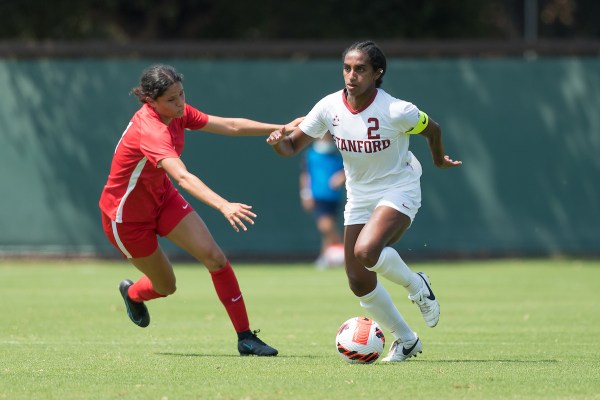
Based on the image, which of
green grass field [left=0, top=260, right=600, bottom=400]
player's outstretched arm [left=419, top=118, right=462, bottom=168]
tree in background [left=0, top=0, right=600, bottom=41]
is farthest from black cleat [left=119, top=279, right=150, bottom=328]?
tree in background [left=0, top=0, right=600, bottom=41]

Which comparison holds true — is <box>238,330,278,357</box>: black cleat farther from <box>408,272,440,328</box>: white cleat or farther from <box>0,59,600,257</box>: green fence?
<box>0,59,600,257</box>: green fence

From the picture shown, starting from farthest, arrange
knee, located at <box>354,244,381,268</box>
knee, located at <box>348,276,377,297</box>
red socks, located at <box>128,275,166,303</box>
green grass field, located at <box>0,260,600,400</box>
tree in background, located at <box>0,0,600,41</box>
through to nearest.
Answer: tree in background, located at <box>0,0,600,41</box> < red socks, located at <box>128,275,166,303</box> < knee, located at <box>348,276,377,297</box> < knee, located at <box>354,244,381,268</box> < green grass field, located at <box>0,260,600,400</box>

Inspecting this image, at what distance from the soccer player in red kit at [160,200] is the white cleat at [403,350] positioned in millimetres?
936

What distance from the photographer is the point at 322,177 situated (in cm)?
2005

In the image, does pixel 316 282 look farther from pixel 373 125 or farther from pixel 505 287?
pixel 373 125

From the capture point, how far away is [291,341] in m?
10.8

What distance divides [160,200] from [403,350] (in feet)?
7.55

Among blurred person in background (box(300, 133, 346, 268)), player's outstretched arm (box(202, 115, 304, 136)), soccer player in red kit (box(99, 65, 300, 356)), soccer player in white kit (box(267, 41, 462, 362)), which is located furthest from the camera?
blurred person in background (box(300, 133, 346, 268))

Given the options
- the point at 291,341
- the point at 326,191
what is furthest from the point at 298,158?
the point at 291,341

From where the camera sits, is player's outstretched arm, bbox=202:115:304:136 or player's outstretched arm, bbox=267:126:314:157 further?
player's outstretched arm, bbox=202:115:304:136

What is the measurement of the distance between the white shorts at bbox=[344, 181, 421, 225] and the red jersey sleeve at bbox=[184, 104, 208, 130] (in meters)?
1.49

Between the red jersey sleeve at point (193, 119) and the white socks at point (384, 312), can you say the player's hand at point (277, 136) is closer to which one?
the red jersey sleeve at point (193, 119)

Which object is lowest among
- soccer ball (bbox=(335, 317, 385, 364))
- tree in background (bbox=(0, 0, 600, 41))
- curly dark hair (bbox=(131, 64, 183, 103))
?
tree in background (bbox=(0, 0, 600, 41))

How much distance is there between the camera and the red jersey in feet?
31.5
